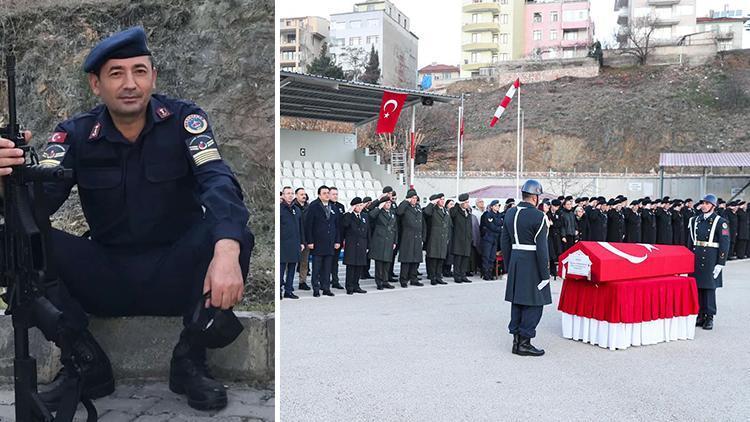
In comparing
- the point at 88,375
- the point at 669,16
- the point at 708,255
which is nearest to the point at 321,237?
the point at 708,255

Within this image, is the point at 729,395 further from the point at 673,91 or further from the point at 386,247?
the point at 673,91

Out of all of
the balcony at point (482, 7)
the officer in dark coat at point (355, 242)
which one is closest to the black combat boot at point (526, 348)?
the officer in dark coat at point (355, 242)

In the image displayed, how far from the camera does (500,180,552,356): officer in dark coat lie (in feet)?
22.4

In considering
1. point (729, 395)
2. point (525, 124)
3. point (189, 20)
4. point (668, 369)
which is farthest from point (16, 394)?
point (525, 124)

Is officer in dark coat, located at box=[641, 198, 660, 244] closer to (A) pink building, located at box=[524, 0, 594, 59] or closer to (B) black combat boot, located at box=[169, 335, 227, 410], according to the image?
(B) black combat boot, located at box=[169, 335, 227, 410]

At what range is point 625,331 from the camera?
7152mm

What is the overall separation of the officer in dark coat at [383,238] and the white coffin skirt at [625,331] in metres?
4.15

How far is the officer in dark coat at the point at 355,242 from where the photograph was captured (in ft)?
35.6

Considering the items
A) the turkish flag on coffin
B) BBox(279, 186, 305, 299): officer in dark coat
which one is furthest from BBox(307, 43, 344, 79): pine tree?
the turkish flag on coffin

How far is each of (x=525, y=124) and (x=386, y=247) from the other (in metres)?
41.8

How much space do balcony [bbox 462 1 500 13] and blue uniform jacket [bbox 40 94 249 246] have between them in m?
73.4

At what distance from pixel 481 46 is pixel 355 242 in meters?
65.7

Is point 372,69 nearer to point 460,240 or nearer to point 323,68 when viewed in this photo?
point 323,68

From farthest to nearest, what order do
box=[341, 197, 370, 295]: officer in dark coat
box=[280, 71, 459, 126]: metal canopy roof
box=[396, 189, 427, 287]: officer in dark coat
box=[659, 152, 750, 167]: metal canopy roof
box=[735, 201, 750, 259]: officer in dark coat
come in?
box=[659, 152, 750, 167]: metal canopy roof < box=[735, 201, 750, 259]: officer in dark coat < box=[280, 71, 459, 126]: metal canopy roof < box=[396, 189, 427, 287]: officer in dark coat < box=[341, 197, 370, 295]: officer in dark coat
